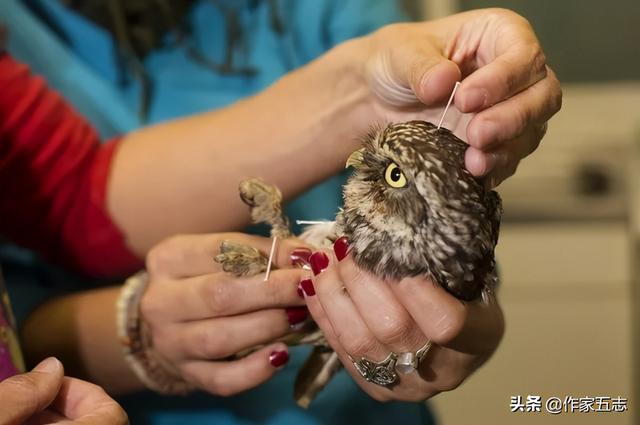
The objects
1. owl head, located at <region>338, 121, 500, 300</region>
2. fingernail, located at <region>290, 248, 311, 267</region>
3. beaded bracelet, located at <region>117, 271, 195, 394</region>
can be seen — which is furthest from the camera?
beaded bracelet, located at <region>117, 271, 195, 394</region>

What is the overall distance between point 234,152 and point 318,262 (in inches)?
→ 8.8

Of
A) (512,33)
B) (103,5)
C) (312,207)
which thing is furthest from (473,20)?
(103,5)

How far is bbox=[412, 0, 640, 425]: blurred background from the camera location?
523 millimetres

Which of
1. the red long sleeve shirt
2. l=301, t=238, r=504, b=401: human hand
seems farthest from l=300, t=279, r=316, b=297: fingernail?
the red long sleeve shirt

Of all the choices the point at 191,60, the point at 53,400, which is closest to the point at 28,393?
the point at 53,400

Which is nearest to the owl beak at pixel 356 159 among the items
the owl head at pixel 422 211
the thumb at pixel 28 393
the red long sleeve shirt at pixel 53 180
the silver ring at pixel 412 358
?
the owl head at pixel 422 211

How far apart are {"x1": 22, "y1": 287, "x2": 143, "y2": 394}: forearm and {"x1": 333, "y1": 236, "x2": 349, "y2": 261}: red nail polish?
0.63 feet

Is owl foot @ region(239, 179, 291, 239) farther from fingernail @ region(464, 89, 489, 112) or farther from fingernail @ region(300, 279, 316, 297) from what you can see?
fingernail @ region(464, 89, 489, 112)

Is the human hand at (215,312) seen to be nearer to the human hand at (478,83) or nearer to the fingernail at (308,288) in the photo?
the fingernail at (308,288)

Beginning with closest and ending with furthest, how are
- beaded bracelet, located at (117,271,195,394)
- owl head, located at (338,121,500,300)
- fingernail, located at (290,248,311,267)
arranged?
owl head, located at (338,121,500,300) < fingernail, located at (290,248,311,267) < beaded bracelet, located at (117,271,195,394)

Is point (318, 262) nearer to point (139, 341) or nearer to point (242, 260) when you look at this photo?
point (242, 260)

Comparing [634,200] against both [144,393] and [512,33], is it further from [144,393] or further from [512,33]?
[144,393]

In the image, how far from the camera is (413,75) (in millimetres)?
452

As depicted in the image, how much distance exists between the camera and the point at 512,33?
47 cm
